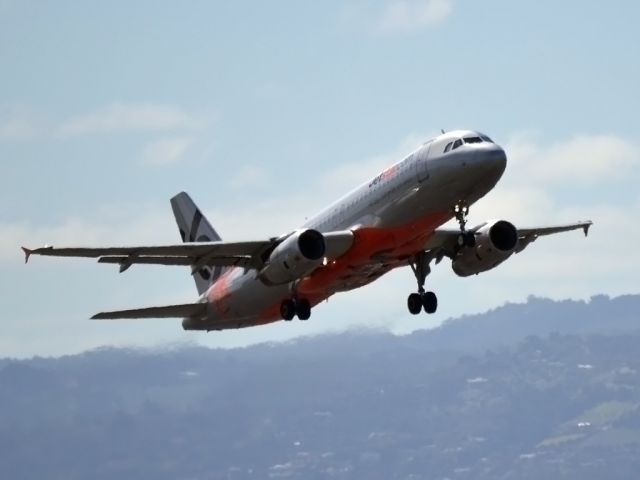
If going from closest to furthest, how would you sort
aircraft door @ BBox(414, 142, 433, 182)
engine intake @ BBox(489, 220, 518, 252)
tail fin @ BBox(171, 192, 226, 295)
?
aircraft door @ BBox(414, 142, 433, 182) < engine intake @ BBox(489, 220, 518, 252) < tail fin @ BBox(171, 192, 226, 295)

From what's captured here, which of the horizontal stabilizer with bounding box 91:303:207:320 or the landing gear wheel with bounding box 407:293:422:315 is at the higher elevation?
the horizontal stabilizer with bounding box 91:303:207:320

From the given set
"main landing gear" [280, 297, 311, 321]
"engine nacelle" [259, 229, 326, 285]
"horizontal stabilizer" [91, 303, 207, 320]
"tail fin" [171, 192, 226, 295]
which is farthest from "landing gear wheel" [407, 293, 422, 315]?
"tail fin" [171, 192, 226, 295]

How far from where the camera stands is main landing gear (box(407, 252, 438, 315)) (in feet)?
205

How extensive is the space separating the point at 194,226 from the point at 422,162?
73.3 feet

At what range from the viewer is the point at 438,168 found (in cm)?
5531

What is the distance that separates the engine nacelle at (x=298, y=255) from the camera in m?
58.2

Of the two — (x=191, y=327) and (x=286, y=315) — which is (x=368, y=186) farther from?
(x=191, y=327)

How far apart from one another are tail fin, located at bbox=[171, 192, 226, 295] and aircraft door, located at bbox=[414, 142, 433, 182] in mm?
18361

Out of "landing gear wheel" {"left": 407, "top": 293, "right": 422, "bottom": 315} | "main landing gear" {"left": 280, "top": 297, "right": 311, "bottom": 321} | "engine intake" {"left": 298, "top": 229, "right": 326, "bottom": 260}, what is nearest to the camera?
"engine intake" {"left": 298, "top": 229, "right": 326, "bottom": 260}

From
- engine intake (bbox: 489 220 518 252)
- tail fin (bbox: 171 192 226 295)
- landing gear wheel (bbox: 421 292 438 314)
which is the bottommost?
landing gear wheel (bbox: 421 292 438 314)

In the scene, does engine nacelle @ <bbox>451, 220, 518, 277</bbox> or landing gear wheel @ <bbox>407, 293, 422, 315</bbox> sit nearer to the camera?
engine nacelle @ <bbox>451, 220, 518, 277</bbox>

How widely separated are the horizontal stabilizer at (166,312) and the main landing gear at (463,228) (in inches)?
537

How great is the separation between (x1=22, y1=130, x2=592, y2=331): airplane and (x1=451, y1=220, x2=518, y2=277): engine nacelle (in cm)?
4

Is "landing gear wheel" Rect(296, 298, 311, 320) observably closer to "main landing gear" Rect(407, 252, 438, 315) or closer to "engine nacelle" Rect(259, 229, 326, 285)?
"engine nacelle" Rect(259, 229, 326, 285)
